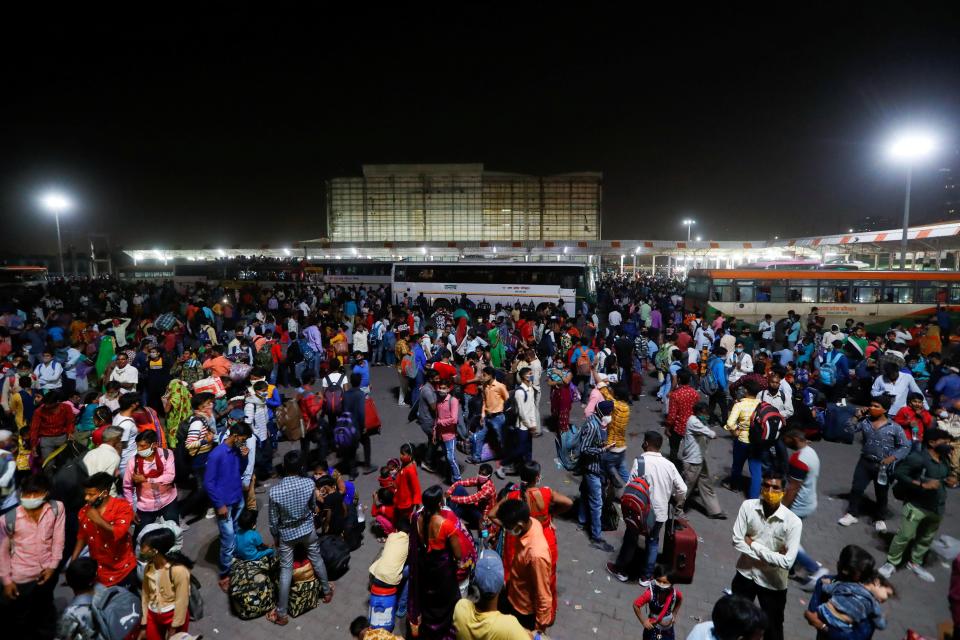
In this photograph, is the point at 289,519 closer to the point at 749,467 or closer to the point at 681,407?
the point at 681,407

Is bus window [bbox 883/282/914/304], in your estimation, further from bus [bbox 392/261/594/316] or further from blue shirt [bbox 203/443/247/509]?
blue shirt [bbox 203/443/247/509]

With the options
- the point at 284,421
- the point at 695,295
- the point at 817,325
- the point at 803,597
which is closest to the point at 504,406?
the point at 284,421

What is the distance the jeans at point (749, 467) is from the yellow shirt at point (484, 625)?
403 centimetres

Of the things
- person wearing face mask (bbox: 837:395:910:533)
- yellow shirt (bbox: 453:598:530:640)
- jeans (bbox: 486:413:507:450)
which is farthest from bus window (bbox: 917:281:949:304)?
yellow shirt (bbox: 453:598:530:640)

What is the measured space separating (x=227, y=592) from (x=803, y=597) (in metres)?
4.93

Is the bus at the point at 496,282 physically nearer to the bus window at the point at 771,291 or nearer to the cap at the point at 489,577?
the bus window at the point at 771,291

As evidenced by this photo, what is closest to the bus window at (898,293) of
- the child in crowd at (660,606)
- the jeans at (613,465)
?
the jeans at (613,465)

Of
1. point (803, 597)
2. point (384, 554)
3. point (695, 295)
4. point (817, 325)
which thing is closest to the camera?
point (384, 554)

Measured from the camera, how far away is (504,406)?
657cm

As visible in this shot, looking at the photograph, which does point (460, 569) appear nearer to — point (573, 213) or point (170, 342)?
point (170, 342)

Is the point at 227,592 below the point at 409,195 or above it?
below

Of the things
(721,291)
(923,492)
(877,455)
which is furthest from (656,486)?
(721,291)

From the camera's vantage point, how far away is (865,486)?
201 inches

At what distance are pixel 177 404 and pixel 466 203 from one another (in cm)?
6593
